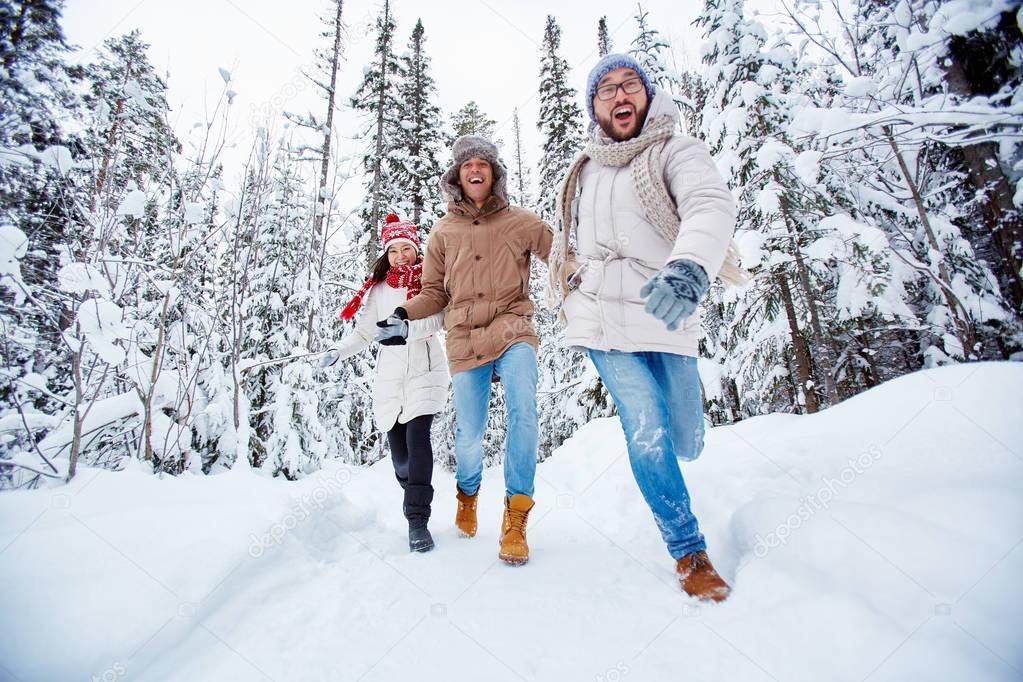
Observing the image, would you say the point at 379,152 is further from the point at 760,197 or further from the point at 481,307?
the point at 481,307

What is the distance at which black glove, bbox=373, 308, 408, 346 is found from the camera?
3102mm

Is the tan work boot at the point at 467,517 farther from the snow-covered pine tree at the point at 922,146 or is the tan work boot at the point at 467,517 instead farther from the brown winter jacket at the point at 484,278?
the snow-covered pine tree at the point at 922,146

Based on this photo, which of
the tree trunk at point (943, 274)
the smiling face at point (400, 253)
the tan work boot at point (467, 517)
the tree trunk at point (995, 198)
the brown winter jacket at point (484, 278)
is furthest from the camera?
the tree trunk at point (943, 274)

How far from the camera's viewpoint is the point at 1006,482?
6.04 ft

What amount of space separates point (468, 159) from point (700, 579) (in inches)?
113

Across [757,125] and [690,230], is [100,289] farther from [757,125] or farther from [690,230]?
[757,125]

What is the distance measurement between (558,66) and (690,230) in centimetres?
1882

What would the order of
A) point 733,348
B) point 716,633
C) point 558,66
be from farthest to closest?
point 558,66 < point 733,348 < point 716,633

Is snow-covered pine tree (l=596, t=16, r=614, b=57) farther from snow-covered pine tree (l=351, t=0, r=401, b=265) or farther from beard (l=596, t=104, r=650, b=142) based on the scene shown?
beard (l=596, t=104, r=650, b=142)

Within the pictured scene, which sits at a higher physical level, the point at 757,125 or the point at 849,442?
the point at 757,125

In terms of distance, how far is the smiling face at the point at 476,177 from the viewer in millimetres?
3303

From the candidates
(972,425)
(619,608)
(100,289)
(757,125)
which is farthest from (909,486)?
(757,125)

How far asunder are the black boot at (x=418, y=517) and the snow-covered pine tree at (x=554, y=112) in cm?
1440

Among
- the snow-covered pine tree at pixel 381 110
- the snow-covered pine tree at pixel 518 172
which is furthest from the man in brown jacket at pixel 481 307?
the snow-covered pine tree at pixel 518 172
